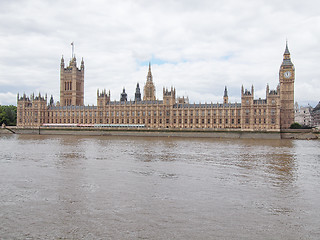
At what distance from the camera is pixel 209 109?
103 m

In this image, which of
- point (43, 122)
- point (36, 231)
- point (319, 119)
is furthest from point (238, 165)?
point (319, 119)

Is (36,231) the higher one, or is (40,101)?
(40,101)

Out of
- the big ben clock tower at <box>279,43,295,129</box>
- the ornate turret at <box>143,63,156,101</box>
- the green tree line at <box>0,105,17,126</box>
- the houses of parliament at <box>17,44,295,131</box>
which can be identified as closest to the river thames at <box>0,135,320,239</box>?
the houses of parliament at <box>17,44,295,131</box>

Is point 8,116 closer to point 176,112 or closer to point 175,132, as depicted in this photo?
point 176,112

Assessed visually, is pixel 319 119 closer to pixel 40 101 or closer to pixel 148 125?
pixel 148 125

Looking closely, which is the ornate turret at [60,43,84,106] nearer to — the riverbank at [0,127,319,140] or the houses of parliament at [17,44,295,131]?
the houses of parliament at [17,44,295,131]

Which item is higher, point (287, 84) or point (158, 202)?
point (287, 84)

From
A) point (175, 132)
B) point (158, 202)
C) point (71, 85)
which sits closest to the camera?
point (158, 202)

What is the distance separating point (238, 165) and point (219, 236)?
20665 mm

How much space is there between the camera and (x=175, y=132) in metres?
94.8

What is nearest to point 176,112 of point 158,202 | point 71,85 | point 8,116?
point 71,85

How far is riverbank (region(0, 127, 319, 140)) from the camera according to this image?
8738 centimetres

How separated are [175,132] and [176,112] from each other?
1335 cm

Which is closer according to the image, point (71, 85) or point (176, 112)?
point (176, 112)
